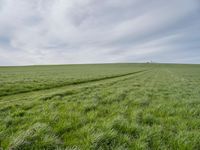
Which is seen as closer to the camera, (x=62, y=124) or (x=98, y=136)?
(x=98, y=136)

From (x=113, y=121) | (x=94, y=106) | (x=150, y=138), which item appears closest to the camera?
(x=150, y=138)

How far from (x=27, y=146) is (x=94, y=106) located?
12.1ft

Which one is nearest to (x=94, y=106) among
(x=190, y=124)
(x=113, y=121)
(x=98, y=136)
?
(x=113, y=121)

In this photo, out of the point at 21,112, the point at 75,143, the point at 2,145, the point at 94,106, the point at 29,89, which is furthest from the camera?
the point at 29,89

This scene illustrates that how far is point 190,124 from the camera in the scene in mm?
4918

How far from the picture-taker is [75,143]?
11.4 ft

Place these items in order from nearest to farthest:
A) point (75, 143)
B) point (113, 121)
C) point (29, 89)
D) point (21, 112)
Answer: point (75, 143) → point (113, 121) → point (21, 112) → point (29, 89)

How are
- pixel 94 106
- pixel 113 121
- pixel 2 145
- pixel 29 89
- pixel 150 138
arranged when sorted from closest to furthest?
pixel 2 145
pixel 150 138
pixel 113 121
pixel 94 106
pixel 29 89

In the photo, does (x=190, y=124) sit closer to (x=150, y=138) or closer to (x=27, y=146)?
(x=150, y=138)

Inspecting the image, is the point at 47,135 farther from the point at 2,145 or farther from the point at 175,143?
the point at 175,143

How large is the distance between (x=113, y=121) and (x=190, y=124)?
237 centimetres

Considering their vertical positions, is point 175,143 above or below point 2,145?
below

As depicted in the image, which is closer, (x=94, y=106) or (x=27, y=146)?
(x=27, y=146)

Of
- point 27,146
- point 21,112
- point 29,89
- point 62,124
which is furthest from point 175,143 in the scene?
point 29,89
